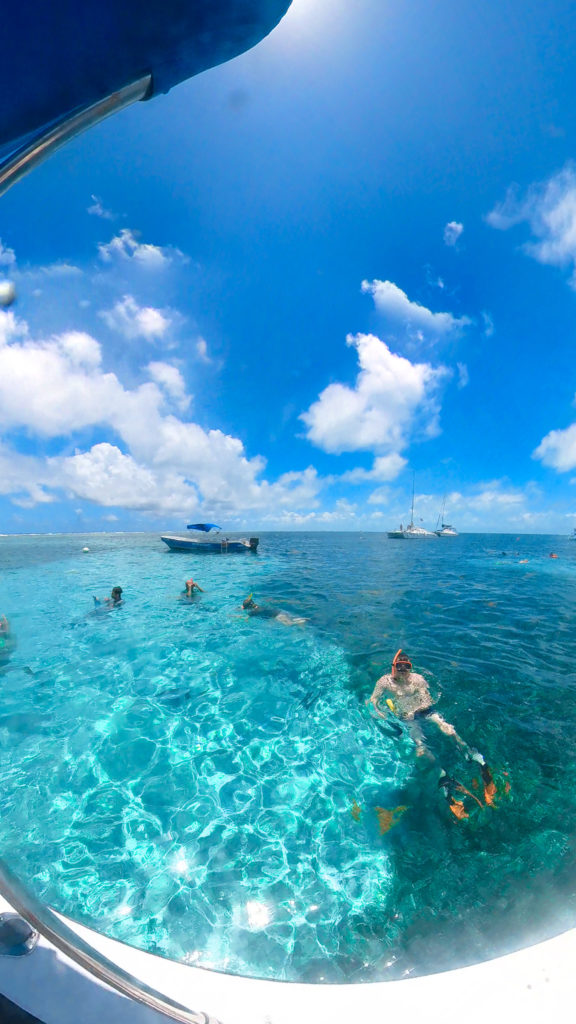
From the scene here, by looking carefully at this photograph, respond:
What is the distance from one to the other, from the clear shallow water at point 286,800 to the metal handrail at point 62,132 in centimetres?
805

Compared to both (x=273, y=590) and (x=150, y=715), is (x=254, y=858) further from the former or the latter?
(x=273, y=590)

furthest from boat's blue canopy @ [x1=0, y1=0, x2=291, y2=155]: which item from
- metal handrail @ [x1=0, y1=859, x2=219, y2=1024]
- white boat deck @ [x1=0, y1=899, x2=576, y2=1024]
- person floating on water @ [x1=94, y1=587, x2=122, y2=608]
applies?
person floating on water @ [x1=94, y1=587, x2=122, y2=608]

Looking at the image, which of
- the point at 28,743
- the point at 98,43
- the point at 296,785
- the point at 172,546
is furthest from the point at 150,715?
the point at 172,546

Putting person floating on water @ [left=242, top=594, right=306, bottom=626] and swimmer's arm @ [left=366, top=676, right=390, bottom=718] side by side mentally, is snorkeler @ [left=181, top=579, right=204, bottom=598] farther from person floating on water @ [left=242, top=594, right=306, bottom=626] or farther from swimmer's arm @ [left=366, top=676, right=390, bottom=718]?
swimmer's arm @ [left=366, top=676, right=390, bottom=718]

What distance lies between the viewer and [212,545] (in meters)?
46.2

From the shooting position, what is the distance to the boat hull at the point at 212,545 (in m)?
46.4

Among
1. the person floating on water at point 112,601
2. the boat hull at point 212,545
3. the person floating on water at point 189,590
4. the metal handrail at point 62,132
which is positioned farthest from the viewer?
the boat hull at point 212,545

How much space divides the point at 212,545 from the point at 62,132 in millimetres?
45710

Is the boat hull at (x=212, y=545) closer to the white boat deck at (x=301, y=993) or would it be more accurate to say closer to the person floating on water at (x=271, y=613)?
the person floating on water at (x=271, y=613)

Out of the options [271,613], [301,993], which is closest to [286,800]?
[301,993]

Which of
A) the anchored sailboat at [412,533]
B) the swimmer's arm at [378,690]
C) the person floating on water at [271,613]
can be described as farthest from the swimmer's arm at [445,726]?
the anchored sailboat at [412,533]

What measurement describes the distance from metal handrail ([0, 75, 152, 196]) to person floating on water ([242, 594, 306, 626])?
15.8m

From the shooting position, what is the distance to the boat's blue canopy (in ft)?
7.24

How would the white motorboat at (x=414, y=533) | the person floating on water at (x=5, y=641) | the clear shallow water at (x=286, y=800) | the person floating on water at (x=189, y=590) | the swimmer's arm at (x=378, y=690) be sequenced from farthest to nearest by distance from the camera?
the white motorboat at (x=414, y=533), the person floating on water at (x=189, y=590), the person floating on water at (x=5, y=641), the swimmer's arm at (x=378, y=690), the clear shallow water at (x=286, y=800)
